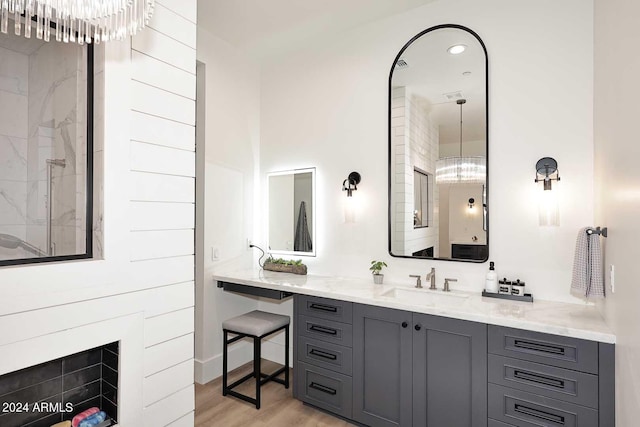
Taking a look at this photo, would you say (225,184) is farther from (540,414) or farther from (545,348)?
(540,414)

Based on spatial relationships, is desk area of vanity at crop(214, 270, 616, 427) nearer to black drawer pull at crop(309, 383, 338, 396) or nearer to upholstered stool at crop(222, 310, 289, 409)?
black drawer pull at crop(309, 383, 338, 396)

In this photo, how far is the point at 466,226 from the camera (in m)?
2.51

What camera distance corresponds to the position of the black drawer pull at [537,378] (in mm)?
1721

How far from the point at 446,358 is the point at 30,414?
6.25 feet

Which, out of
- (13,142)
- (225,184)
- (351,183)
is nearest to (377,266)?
(351,183)

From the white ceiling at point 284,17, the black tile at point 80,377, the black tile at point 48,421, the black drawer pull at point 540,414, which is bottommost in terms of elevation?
the black drawer pull at point 540,414

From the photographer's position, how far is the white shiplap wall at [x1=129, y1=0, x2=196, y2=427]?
144 cm

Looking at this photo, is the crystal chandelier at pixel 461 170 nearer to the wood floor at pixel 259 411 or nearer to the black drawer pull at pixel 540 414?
the black drawer pull at pixel 540 414

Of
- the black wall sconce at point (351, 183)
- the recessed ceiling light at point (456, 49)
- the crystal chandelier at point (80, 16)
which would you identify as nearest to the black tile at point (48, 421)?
the crystal chandelier at point (80, 16)

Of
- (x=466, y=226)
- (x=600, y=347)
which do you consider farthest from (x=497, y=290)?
(x=600, y=347)

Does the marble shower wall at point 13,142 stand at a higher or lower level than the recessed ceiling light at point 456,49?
lower

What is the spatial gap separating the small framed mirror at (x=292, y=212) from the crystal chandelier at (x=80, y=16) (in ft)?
7.59

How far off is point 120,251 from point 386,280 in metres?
1.98

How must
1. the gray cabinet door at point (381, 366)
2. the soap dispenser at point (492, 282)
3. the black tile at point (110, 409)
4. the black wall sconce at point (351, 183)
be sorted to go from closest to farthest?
1. the black tile at point (110, 409)
2. the gray cabinet door at point (381, 366)
3. the soap dispenser at point (492, 282)
4. the black wall sconce at point (351, 183)
